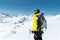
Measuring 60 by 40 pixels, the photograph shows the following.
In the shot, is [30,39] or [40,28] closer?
[40,28]

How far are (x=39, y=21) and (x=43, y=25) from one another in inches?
13.2

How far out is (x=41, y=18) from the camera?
10.0 metres

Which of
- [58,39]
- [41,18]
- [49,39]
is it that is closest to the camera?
[41,18]

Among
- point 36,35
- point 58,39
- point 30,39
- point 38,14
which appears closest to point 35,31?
point 36,35

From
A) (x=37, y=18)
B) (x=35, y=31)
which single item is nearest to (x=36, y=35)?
(x=35, y=31)

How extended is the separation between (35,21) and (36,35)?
2.51ft

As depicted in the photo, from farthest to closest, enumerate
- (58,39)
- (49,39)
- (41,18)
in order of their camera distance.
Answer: (49,39), (58,39), (41,18)

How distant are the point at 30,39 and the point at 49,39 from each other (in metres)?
1.73

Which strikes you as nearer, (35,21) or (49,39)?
(35,21)

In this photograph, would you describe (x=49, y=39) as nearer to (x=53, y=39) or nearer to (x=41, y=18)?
(x=53, y=39)

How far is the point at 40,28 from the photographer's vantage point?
10242mm

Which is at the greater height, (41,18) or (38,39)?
(41,18)

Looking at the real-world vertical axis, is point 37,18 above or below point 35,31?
above

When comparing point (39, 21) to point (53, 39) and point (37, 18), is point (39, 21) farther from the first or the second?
point (53, 39)
